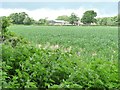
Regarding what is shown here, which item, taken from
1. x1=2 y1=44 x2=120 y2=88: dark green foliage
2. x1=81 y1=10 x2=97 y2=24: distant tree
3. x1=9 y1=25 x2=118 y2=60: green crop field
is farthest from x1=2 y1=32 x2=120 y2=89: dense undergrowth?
x1=81 y1=10 x2=97 y2=24: distant tree

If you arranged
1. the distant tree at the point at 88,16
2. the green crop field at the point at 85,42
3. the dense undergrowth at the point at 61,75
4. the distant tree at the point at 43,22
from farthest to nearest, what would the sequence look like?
1. the distant tree at the point at 43,22
2. the distant tree at the point at 88,16
3. the green crop field at the point at 85,42
4. the dense undergrowth at the point at 61,75

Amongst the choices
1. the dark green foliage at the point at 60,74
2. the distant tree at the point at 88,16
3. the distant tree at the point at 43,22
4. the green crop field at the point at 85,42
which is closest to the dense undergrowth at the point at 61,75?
the dark green foliage at the point at 60,74

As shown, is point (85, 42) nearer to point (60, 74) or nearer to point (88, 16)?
point (60, 74)

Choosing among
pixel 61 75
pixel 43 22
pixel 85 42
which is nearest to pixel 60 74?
pixel 61 75

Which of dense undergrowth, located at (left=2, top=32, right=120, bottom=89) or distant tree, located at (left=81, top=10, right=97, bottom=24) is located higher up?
distant tree, located at (left=81, top=10, right=97, bottom=24)

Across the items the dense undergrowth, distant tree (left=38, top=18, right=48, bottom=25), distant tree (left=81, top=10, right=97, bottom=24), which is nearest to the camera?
the dense undergrowth

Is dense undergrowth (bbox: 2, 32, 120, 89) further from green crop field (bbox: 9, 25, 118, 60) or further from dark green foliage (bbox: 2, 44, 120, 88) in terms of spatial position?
green crop field (bbox: 9, 25, 118, 60)

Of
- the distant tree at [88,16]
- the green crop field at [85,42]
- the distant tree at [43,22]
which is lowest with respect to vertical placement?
the green crop field at [85,42]

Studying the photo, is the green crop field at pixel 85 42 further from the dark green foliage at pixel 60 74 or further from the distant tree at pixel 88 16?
the distant tree at pixel 88 16

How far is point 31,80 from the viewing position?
46.4 inches

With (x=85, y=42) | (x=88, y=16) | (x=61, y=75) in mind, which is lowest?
(x=85, y=42)

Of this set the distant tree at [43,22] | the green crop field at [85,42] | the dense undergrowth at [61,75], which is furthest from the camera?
the distant tree at [43,22]

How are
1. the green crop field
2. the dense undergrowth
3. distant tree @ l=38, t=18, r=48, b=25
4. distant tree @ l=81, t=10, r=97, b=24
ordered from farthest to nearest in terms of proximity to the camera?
1. distant tree @ l=38, t=18, r=48, b=25
2. distant tree @ l=81, t=10, r=97, b=24
3. the green crop field
4. the dense undergrowth

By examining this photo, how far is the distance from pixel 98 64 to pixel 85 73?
0.17 meters
